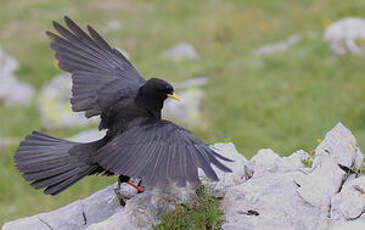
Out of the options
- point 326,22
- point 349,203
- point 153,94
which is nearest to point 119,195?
point 153,94

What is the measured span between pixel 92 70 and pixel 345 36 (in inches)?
279

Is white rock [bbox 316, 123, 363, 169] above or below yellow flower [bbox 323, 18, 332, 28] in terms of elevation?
below

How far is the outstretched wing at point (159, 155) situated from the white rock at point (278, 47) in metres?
8.08

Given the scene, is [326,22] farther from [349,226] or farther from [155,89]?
[349,226]

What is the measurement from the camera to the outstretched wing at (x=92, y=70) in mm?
5566

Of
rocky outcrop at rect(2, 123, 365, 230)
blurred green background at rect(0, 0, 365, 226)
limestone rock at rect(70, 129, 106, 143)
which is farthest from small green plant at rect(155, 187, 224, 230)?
limestone rock at rect(70, 129, 106, 143)

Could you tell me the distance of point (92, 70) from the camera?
585 cm

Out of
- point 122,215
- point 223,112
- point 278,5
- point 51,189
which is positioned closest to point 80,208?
point 51,189

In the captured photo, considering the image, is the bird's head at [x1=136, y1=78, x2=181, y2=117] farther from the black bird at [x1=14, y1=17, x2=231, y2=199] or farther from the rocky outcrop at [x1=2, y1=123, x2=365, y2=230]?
the rocky outcrop at [x1=2, y1=123, x2=365, y2=230]

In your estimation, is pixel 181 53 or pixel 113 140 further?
pixel 181 53

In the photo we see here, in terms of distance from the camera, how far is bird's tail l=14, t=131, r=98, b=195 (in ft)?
15.6

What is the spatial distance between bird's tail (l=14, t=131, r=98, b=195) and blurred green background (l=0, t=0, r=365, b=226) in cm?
230

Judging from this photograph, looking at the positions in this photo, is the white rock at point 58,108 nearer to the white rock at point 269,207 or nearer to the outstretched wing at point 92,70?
the outstretched wing at point 92,70

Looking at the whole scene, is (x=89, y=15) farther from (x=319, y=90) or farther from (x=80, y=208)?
(x=80, y=208)
